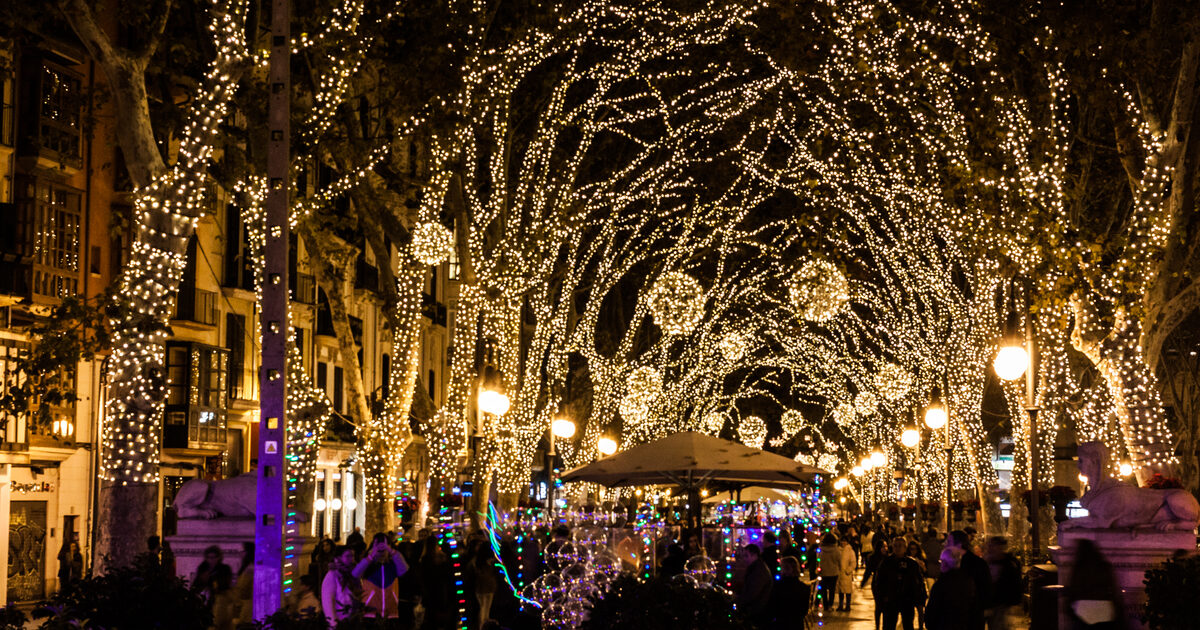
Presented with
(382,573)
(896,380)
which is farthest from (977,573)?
(896,380)

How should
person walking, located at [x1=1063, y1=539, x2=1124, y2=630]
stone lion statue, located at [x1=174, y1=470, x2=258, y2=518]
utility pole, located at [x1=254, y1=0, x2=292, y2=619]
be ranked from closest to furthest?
1. utility pole, located at [x1=254, y1=0, x2=292, y2=619]
2. person walking, located at [x1=1063, y1=539, x2=1124, y2=630]
3. stone lion statue, located at [x1=174, y1=470, x2=258, y2=518]

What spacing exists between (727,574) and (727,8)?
898cm

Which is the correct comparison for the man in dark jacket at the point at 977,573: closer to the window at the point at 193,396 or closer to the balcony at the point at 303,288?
the window at the point at 193,396

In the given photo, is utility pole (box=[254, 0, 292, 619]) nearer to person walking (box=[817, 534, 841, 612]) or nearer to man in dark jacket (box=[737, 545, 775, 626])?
man in dark jacket (box=[737, 545, 775, 626])

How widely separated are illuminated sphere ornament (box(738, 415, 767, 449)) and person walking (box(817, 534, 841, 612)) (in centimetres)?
4913

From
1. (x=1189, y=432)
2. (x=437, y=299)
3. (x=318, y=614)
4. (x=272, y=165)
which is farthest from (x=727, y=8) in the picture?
(x=437, y=299)

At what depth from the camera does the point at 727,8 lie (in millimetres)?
22750

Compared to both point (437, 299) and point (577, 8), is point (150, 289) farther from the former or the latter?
point (437, 299)

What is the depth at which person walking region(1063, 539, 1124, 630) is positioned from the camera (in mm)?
11695

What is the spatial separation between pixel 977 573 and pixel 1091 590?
2.18 metres

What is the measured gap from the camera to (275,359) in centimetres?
1148

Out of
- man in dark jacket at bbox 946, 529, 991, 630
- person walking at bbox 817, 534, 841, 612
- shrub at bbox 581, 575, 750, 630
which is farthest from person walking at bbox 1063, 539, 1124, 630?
person walking at bbox 817, 534, 841, 612

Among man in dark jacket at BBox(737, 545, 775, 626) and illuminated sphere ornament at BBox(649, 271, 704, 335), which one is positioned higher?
illuminated sphere ornament at BBox(649, 271, 704, 335)

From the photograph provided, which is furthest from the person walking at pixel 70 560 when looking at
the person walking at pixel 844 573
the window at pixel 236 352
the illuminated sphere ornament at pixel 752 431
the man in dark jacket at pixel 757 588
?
the illuminated sphere ornament at pixel 752 431
